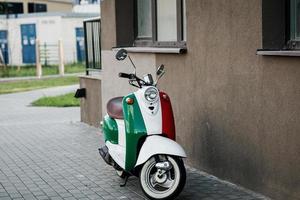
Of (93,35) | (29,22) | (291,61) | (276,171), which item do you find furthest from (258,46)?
(29,22)

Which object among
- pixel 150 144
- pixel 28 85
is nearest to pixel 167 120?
pixel 150 144

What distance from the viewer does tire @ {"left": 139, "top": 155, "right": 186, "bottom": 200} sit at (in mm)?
6574

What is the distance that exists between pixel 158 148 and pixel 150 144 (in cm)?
14

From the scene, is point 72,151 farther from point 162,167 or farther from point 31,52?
point 31,52

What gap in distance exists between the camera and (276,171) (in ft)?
21.2

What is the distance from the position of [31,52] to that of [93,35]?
30.3 meters

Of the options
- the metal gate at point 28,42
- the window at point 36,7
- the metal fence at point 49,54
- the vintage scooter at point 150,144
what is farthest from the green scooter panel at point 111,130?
the window at point 36,7

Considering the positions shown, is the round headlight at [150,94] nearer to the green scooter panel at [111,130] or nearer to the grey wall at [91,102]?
the green scooter panel at [111,130]

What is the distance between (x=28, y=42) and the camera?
42.6 metres

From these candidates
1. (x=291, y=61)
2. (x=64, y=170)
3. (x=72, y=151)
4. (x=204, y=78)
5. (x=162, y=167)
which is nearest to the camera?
(x=291, y=61)

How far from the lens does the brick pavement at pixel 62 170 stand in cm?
714

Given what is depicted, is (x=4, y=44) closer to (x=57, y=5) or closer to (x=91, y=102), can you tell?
(x=57, y=5)

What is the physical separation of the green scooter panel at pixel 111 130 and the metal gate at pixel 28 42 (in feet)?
115

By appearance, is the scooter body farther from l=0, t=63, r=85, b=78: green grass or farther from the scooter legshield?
l=0, t=63, r=85, b=78: green grass
